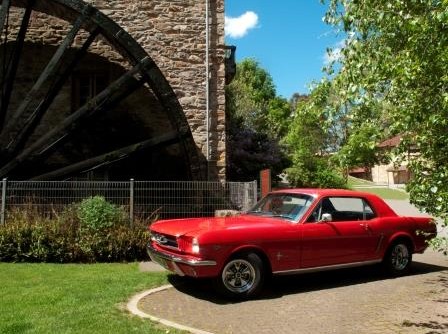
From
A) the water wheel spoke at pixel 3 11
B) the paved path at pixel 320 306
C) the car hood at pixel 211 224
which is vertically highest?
the water wheel spoke at pixel 3 11

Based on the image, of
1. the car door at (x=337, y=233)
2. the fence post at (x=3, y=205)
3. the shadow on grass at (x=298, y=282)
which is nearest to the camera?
the shadow on grass at (x=298, y=282)

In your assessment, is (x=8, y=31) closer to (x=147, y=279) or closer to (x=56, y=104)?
(x=56, y=104)

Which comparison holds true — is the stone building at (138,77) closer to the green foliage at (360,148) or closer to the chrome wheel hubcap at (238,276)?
the chrome wheel hubcap at (238,276)

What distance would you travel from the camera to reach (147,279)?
309 inches

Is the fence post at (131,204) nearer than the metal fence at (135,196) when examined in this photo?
Yes

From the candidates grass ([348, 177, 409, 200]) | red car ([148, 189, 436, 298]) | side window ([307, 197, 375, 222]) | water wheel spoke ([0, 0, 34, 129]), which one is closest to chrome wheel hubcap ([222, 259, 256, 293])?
red car ([148, 189, 436, 298])

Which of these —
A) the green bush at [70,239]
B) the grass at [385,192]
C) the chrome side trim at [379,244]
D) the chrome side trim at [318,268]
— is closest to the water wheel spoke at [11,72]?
the green bush at [70,239]

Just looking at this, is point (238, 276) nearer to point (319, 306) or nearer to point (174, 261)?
point (174, 261)

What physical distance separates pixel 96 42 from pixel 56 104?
2143mm

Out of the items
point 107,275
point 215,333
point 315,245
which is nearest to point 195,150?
point 107,275

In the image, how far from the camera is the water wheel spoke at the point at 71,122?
38.3 ft

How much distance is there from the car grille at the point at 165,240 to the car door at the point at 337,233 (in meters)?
1.71

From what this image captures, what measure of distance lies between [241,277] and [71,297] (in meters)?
2.11

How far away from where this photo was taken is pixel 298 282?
8008 millimetres
